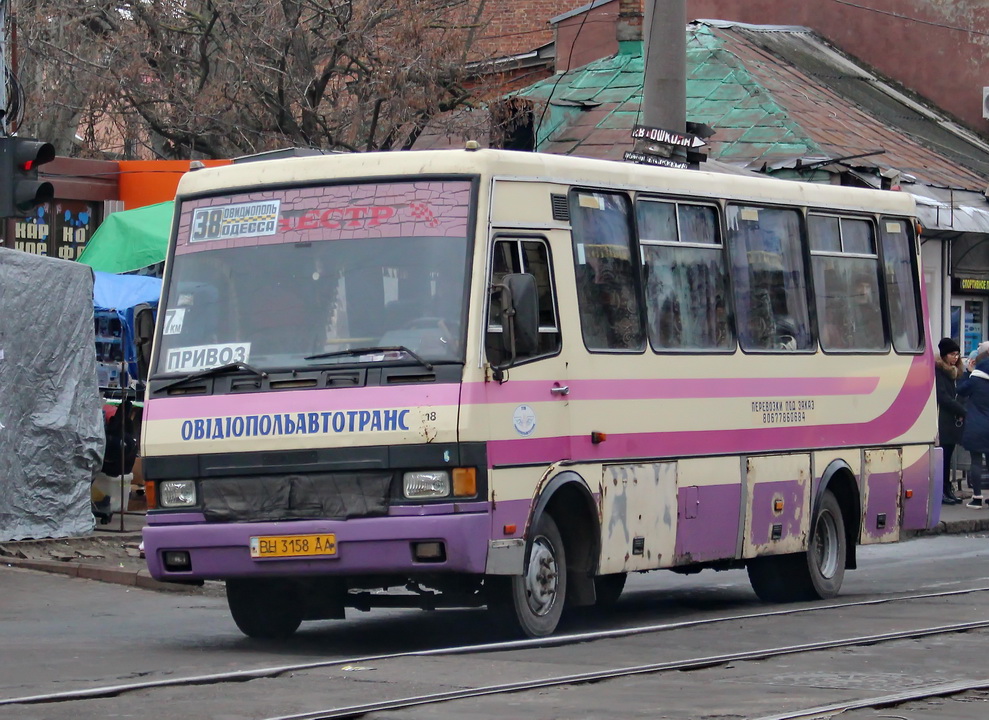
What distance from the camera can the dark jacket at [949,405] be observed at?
21.7 meters

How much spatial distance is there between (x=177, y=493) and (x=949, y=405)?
1363cm

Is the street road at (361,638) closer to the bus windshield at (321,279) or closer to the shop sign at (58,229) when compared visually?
the bus windshield at (321,279)

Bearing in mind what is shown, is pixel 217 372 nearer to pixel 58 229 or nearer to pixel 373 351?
pixel 373 351

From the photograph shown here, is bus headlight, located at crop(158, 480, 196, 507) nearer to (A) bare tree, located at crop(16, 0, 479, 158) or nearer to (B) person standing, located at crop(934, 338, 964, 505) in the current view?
(B) person standing, located at crop(934, 338, 964, 505)

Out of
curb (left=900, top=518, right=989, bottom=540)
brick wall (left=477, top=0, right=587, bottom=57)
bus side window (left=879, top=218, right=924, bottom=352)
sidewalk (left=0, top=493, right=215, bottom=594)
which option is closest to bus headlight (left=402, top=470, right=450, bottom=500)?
sidewalk (left=0, top=493, right=215, bottom=594)

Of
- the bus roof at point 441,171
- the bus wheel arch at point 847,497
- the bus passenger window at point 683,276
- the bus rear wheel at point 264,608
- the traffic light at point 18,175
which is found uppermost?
the traffic light at point 18,175

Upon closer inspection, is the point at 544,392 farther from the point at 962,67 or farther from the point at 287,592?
the point at 962,67

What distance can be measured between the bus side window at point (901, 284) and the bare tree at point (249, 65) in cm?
1191

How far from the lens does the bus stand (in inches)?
378

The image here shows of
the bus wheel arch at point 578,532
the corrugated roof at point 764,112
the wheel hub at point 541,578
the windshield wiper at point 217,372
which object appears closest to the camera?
the windshield wiper at point 217,372

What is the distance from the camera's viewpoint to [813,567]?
13.1 m

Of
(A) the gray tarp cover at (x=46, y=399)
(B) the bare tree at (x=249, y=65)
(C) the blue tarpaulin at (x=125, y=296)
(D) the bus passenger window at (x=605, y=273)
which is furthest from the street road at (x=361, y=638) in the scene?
(B) the bare tree at (x=249, y=65)

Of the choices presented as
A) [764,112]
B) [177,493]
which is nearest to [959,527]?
[764,112]

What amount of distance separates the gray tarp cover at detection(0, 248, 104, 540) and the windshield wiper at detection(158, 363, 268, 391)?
5.66 metres
